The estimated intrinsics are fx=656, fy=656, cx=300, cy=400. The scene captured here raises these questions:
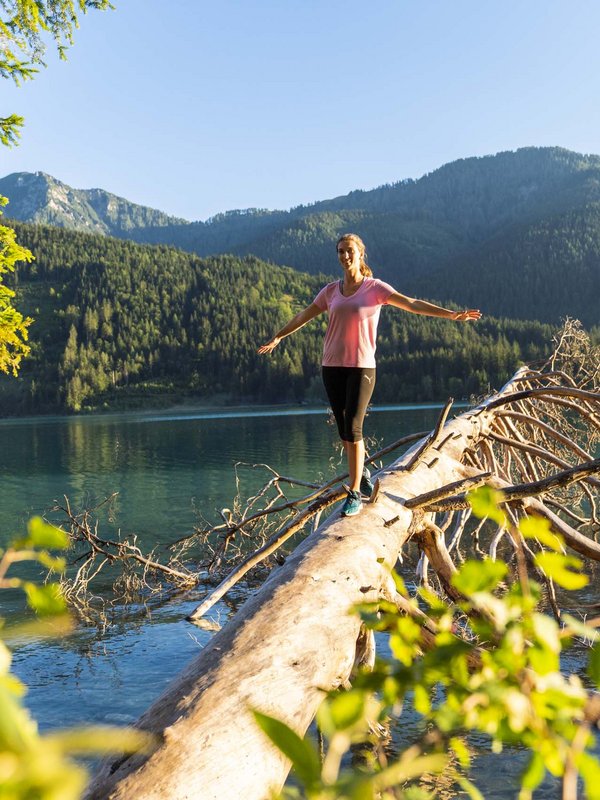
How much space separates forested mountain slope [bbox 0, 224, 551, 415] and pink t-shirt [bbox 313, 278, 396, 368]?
91364 mm

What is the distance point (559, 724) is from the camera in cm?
59

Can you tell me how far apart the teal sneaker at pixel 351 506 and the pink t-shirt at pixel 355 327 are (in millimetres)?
892

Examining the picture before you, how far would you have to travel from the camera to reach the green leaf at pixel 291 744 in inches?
17.0

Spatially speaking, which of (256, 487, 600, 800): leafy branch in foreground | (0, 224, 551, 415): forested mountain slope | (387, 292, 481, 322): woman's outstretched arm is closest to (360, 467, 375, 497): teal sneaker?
(387, 292, 481, 322): woman's outstretched arm

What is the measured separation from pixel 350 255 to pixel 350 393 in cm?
96

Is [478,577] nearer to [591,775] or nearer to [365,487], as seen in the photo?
[591,775]

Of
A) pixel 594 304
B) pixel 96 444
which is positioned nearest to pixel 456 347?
pixel 96 444

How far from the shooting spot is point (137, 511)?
72.8 feet

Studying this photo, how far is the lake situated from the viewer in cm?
665

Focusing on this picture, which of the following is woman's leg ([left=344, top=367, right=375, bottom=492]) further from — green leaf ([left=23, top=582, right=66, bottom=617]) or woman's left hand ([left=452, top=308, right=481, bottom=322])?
green leaf ([left=23, top=582, right=66, bottom=617])

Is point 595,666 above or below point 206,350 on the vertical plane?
below

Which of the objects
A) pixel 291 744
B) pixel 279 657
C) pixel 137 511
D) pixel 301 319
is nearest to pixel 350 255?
pixel 301 319

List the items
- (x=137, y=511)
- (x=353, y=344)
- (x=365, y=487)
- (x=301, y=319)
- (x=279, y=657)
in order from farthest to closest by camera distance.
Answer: (x=137, y=511) < (x=301, y=319) < (x=365, y=487) < (x=353, y=344) < (x=279, y=657)

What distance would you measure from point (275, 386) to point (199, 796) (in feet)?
436
